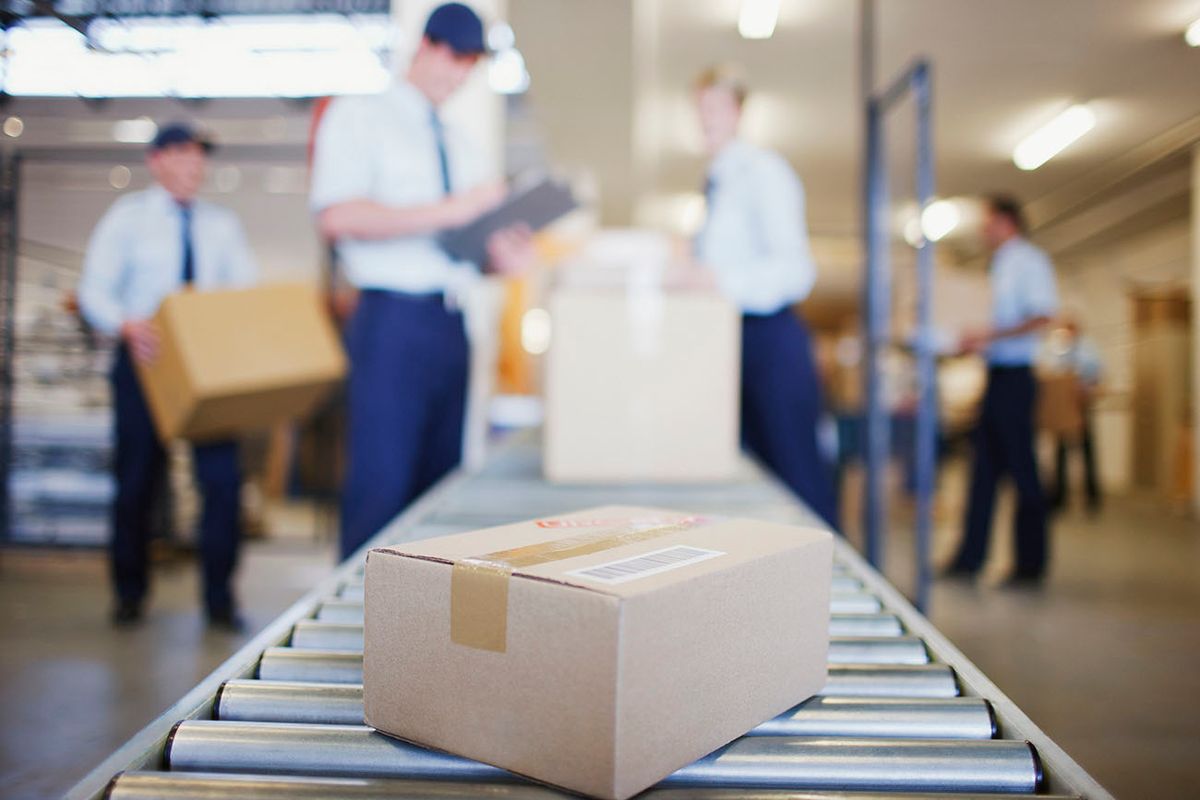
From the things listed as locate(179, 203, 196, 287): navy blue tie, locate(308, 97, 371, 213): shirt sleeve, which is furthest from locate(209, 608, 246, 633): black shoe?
locate(308, 97, 371, 213): shirt sleeve

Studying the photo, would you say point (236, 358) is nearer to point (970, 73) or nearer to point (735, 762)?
point (735, 762)

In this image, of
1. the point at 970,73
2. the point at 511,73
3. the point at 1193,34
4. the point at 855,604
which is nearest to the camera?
the point at 855,604

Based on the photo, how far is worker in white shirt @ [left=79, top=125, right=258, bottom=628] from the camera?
129 cm

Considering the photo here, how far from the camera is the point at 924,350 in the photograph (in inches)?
90.0

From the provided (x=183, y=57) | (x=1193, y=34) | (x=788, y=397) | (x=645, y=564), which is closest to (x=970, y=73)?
(x=788, y=397)

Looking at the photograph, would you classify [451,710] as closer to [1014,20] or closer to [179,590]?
[1014,20]

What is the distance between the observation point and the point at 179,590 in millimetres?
2396

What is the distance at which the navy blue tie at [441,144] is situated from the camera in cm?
172

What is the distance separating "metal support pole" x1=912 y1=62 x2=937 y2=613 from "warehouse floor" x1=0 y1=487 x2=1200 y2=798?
1.31 feet

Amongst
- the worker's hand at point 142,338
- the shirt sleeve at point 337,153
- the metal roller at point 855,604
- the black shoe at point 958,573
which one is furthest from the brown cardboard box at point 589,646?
the black shoe at point 958,573

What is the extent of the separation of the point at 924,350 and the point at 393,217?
59.4 inches

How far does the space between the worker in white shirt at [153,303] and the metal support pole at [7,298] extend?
155 mm

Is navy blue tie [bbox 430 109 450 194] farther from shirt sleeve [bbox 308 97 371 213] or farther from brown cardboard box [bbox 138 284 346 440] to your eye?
brown cardboard box [bbox 138 284 346 440]

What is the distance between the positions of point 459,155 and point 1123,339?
4.39 ft
